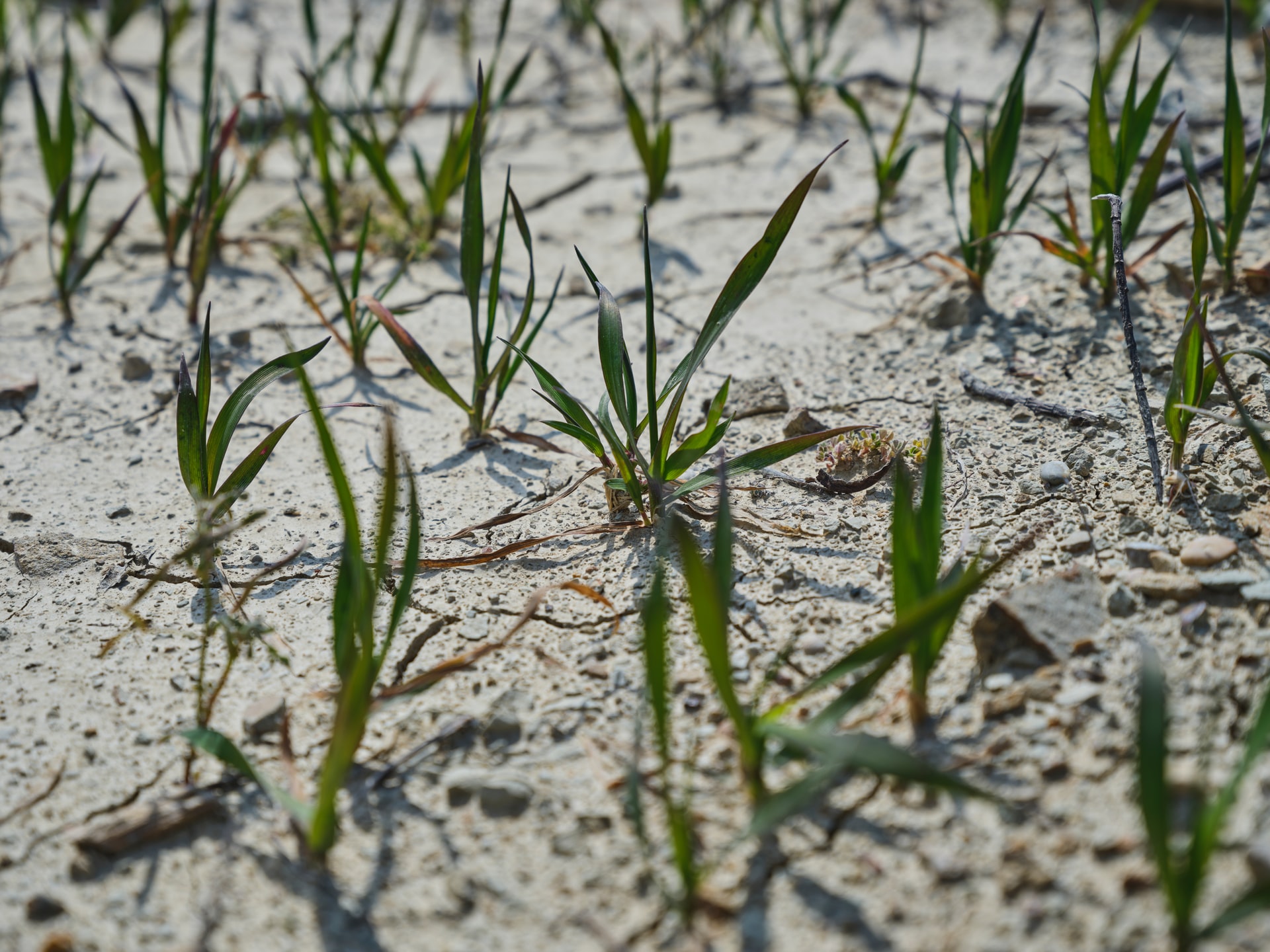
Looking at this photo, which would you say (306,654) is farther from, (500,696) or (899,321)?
(899,321)

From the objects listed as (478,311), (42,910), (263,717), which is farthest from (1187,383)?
(42,910)

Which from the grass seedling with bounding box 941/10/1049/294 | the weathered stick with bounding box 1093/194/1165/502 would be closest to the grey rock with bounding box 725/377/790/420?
the grass seedling with bounding box 941/10/1049/294

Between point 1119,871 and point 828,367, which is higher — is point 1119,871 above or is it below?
below

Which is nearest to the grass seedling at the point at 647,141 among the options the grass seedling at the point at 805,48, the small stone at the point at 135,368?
the grass seedling at the point at 805,48

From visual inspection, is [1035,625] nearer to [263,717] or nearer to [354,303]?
[263,717]

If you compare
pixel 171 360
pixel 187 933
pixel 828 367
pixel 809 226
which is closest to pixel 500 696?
pixel 187 933

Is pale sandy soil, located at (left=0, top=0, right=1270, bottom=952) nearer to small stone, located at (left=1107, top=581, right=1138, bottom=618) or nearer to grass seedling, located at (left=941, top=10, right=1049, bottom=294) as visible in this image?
small stone, located at (left=1107, top=581, right=1138, bottom=618)
